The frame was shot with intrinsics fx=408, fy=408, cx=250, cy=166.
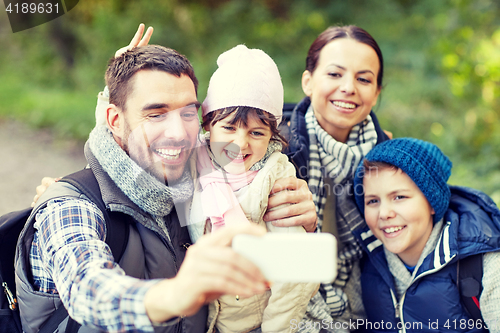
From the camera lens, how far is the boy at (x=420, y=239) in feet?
6.89

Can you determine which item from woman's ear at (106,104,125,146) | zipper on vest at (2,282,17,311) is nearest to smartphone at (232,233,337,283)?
woman's ear at (106,104,125,146)

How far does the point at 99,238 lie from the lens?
1.59 metres

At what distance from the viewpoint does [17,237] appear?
74.5 inches

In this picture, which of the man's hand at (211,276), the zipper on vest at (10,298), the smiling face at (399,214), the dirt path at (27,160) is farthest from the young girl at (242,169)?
the dirt path at (27,160)

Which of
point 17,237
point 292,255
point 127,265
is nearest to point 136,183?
point 127,265

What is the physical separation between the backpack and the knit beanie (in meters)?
0.67

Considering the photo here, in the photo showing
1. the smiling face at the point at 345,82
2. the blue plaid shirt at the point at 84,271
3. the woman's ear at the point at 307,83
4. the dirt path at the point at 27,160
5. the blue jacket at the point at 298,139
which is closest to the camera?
the blue plaid shirt at the point at 84,271

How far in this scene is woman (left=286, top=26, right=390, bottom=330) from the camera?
2555 mm

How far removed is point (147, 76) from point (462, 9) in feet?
20.7

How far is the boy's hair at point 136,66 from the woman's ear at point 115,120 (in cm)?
3

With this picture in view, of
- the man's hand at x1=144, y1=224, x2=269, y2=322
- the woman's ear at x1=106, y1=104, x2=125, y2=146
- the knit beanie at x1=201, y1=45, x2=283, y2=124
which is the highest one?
the knit beanie at x1=201, y1=45, x2=283, y2=124

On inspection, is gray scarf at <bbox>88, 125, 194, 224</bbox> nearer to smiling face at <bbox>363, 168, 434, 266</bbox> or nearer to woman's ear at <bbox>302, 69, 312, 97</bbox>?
smiling face at <bbox>363, 168, 434, 266</bbox>

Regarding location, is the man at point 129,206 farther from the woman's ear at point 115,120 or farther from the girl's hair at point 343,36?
the girl's hair at point 343,36

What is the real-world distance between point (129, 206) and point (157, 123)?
1.30ft
